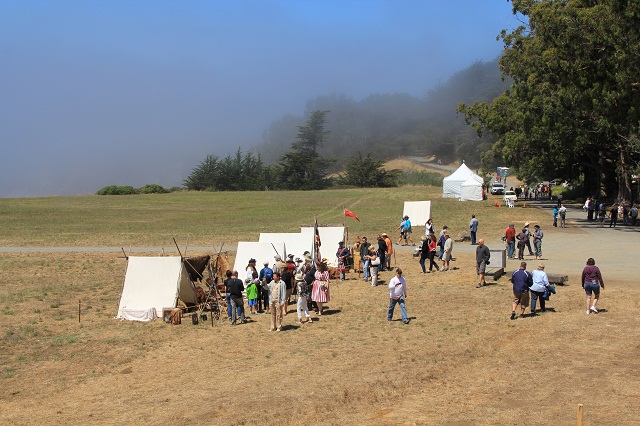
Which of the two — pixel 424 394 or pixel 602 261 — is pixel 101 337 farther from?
pixel 602 261

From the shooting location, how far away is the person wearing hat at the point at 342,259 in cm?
2759

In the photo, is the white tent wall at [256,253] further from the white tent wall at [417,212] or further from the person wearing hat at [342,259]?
the white tent wall at [417,212]

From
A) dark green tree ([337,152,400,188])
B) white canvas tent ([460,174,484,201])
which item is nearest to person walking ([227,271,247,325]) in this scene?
white canvas tent ([460,174,484,201])

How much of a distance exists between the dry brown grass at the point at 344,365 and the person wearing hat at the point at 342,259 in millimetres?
3176

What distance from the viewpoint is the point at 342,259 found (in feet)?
91.9

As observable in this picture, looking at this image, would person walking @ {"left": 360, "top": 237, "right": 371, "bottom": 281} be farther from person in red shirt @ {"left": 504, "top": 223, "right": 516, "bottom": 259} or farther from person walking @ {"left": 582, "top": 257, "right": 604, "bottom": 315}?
person walking @ {"left": 582, "top": 257, "right": 604, "bottom": 315}

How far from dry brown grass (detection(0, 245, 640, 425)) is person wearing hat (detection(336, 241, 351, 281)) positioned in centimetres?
318

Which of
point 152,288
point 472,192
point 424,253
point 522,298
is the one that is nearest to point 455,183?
point 472,192

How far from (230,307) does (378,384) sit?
827 centimetres

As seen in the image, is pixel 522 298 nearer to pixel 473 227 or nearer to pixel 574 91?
pixel 473 227

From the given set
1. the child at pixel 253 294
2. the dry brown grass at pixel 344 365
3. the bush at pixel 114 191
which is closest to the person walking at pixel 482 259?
the dry brown grass at pixel 344 365

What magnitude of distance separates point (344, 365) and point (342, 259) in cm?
1243

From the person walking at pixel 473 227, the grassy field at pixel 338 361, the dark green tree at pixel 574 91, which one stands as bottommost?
the grassy field at pixel 338 361

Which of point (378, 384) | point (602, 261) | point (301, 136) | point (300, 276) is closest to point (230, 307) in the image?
point (300, 276)
